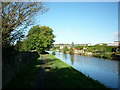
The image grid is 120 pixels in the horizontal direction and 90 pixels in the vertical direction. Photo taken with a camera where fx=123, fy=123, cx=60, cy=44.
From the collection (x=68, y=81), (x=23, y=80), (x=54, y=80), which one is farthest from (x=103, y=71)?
(x=23, y=80)

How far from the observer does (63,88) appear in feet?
23.7

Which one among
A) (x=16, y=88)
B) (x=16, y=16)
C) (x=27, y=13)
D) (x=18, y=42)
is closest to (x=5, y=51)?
(x=18, y=42)

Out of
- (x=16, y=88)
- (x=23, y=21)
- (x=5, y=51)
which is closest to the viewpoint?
(x=16, y=88)

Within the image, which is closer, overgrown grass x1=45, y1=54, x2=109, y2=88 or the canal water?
overgrown grass x1=45, y1=54, x2=109, y2=88

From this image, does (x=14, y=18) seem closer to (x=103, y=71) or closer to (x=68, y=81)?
(x=68, y=81)

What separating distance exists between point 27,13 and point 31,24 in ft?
3.26

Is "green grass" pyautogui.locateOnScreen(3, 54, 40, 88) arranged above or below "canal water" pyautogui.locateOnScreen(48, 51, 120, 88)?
above

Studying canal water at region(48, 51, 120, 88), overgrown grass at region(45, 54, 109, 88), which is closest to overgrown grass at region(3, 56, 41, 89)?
overgrown grass at region(45, 54, 109, 88)

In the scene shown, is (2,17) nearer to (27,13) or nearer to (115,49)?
(27,13)

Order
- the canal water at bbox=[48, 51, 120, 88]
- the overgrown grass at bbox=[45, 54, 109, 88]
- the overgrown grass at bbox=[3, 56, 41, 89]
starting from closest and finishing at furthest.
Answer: the overgrown grass at bbox=[3, 56, 41, 89] → the overgrown grass at bbox=[45, 54, 109, 88] → the canal water at bbox=[48, 51, 120, 88]

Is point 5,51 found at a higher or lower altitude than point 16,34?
lower

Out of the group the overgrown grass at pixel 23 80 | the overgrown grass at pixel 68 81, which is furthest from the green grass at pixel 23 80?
the overgrown grass at pixel 68 81

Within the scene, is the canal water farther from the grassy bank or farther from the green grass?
the green grass

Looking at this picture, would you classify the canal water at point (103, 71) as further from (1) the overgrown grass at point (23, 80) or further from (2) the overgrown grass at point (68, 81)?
(1) the overgrown grass at point (23, 80)
